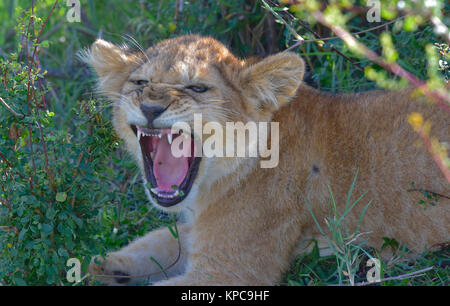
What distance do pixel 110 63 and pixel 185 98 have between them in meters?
0.79

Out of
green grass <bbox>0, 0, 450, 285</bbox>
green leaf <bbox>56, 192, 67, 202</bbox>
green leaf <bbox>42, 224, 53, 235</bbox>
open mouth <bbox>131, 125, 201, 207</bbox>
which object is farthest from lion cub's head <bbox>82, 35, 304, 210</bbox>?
green leaf <bbox>42, 224, 53, 235</bbox>

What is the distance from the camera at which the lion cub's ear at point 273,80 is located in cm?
381

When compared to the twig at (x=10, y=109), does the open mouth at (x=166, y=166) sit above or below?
below

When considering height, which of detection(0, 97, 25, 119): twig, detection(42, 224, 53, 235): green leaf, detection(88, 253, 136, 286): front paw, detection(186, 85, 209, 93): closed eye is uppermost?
detection(186, 85, 209, 93): closed eye

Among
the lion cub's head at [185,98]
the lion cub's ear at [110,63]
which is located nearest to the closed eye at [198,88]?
the lion cub's head at [185,98]

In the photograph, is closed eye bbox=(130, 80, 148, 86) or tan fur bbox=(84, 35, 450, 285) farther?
closed eye bbox=(130, 80, 148, 86)

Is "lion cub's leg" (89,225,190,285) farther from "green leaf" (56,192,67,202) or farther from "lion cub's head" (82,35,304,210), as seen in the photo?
"green leaf" (56,192,67,202)

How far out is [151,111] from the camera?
3678 mm

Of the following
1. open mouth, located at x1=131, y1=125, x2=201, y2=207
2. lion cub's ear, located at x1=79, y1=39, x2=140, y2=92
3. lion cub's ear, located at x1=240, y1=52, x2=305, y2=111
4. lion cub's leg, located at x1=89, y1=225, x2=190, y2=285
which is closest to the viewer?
lion cub's ear, located at x1=240, y1=52, x2=305, y2=111

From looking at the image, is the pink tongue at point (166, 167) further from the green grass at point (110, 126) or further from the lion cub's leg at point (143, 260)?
the lion cub's leg at point (143, 260)

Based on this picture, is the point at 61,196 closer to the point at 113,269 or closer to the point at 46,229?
the point at 46,229

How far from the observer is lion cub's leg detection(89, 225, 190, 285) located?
171 inches

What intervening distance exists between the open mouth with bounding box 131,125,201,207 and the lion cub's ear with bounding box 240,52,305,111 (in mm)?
486
